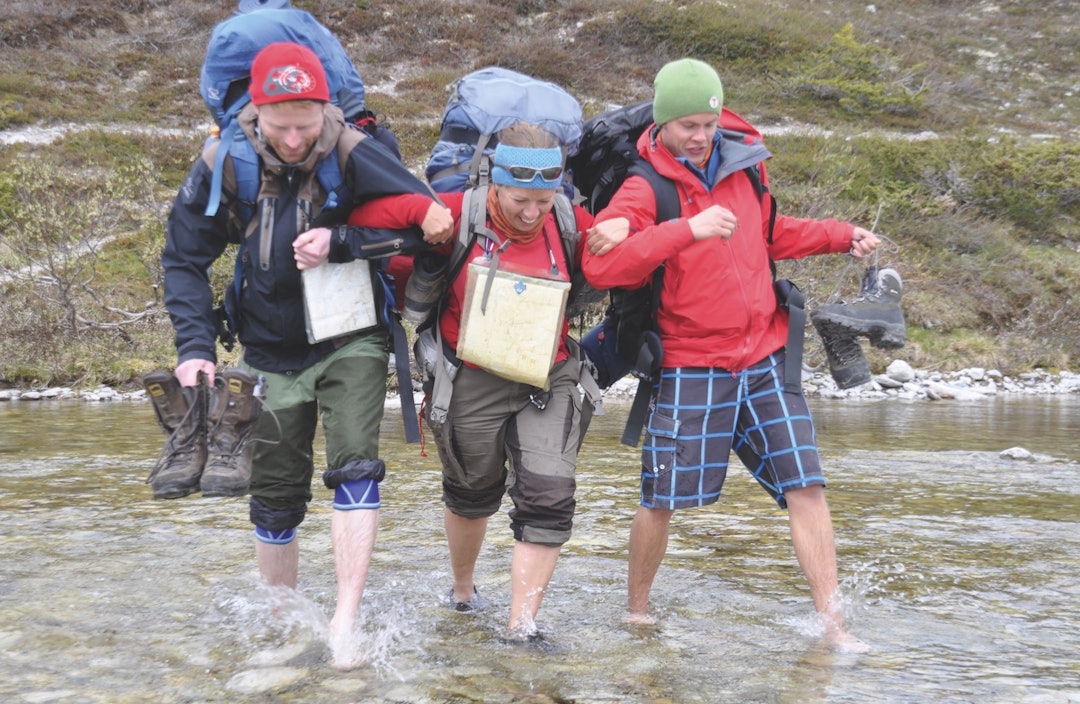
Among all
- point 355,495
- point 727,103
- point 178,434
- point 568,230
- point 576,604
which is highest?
point 727,103

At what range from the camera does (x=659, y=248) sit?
3678 mm

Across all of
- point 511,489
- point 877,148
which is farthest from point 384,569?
point 877,148

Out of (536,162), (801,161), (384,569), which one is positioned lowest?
(384,569)

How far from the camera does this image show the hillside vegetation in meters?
17.0

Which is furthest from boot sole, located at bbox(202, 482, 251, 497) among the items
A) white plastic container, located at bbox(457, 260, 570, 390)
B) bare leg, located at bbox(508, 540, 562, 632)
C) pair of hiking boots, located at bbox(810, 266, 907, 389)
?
pair of hiking boots, located at bbox(810, 266, 907, 389)

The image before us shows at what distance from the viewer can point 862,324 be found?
4367 mm

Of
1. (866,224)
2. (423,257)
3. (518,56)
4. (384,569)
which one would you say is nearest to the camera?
(423,257)

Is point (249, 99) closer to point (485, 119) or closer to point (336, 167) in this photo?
point (336, 167)

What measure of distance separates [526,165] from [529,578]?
1514 mm

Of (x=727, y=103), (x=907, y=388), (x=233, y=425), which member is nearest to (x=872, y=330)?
(x=233, y=425)

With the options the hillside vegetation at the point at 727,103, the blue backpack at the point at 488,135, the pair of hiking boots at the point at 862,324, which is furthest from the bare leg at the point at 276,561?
the hillside vegetation at the point at 727,103

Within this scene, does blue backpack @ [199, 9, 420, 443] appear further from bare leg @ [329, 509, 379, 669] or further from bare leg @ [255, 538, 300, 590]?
bare leg @ [255, 538, 300, 590]

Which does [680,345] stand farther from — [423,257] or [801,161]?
[801,161]

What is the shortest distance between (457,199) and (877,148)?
24.3 meters
